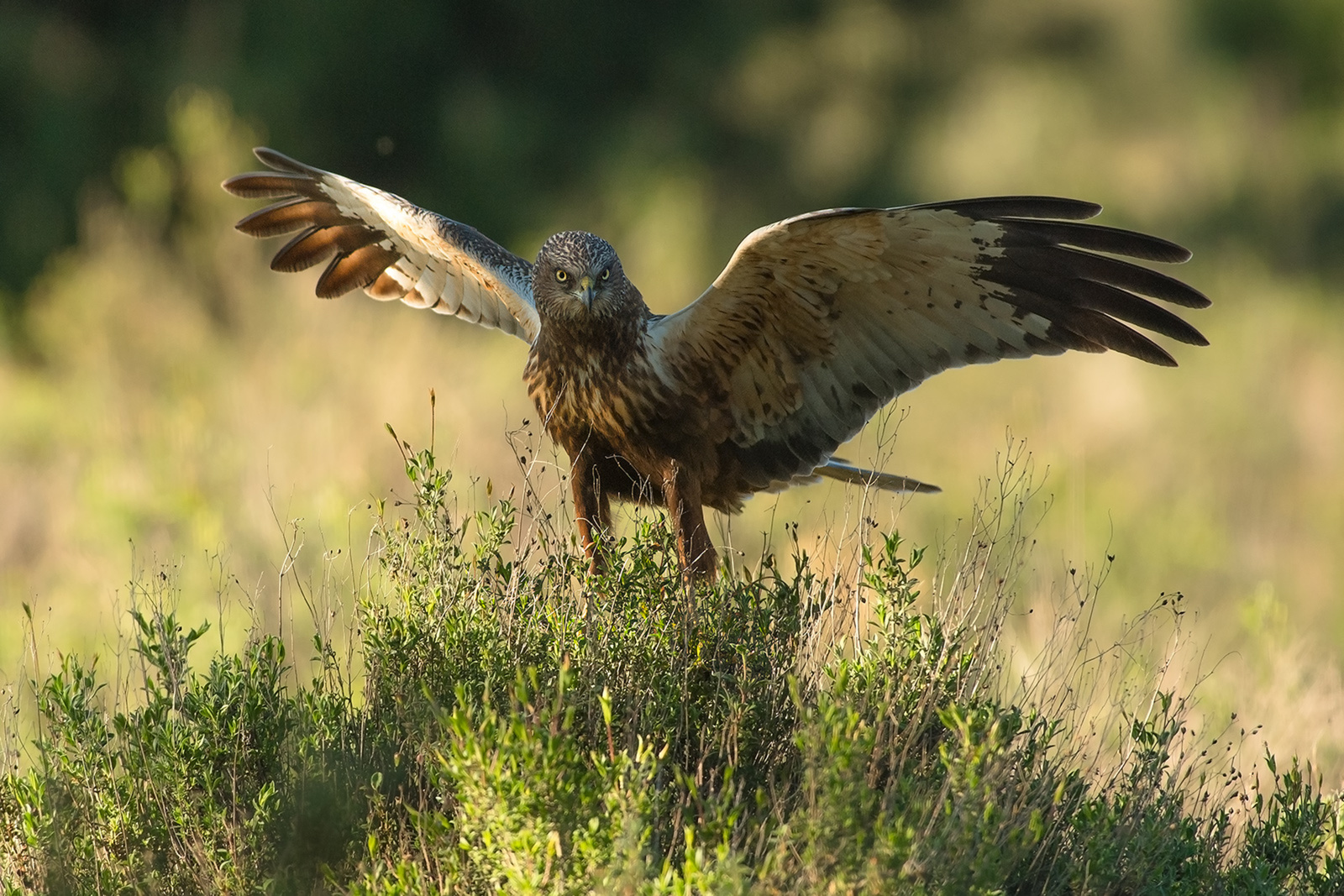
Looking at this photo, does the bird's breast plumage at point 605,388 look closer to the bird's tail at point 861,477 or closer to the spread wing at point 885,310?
the spread wing at point 885,310

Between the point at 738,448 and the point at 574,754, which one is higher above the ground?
the point at 738,448

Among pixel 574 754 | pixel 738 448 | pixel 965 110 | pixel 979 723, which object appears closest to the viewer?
pixel 574 754

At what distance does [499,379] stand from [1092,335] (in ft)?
26.1

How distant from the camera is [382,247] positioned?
5.77 m

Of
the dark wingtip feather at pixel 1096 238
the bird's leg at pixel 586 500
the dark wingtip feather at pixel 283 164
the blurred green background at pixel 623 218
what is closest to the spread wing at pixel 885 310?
the dark wingtip feather at pixel 1096 238

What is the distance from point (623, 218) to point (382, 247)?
9.11 metres

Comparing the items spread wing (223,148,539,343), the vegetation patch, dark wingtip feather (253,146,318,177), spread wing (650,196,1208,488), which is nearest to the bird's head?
spread wing (650,196,1208,488)

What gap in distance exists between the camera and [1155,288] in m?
3.98

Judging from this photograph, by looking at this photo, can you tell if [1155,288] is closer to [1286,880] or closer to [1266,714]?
[1286,880]

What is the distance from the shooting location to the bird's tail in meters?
4.75

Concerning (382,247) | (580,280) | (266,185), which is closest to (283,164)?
(266,185)

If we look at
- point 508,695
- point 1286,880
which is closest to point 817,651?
point 508,695

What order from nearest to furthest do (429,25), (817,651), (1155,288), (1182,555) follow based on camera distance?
1. (817,651)
2. (1155,288)
3. (1182,555)
4. (429,25)

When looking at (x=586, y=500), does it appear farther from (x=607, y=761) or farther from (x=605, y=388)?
(x=607, y=761)
